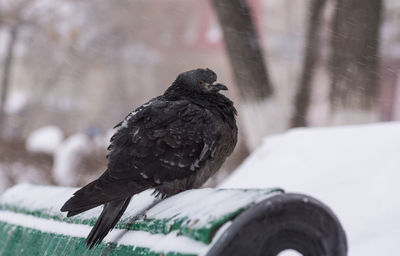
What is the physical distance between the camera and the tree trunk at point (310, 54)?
9.64 metres

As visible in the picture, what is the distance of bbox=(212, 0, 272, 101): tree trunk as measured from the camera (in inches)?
299

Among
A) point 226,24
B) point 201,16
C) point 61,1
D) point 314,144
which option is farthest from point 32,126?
point 314,144

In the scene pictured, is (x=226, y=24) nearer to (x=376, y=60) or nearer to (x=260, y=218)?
(x=376, y=60)

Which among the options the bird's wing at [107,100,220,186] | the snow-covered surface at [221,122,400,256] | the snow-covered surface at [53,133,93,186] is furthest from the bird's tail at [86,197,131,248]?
the snow-covered surface at [53,133,93,186]

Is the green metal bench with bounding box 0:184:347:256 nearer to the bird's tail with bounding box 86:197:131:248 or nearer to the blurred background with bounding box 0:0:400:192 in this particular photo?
the bird's tail with bounding box 86:197:131:248

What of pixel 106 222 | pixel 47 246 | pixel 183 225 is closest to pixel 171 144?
pixel 106 222

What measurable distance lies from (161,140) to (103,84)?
23.9 meters

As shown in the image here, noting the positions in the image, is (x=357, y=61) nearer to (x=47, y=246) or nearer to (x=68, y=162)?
(x=47, y=246)

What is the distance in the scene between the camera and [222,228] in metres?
1.72

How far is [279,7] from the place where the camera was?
68.2 feet

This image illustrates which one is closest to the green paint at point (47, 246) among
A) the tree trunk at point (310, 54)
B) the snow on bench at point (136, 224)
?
the snow on bench at point (136, 224)

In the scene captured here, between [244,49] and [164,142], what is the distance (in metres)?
4.98

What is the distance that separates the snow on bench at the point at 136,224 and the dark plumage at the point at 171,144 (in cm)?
11

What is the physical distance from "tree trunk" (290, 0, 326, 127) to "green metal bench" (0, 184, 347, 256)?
684 cm
